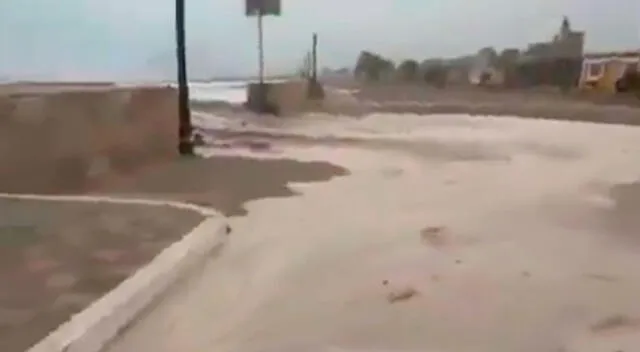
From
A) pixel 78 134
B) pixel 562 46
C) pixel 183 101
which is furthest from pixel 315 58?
pixel 78 134

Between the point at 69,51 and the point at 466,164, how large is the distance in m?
1.70

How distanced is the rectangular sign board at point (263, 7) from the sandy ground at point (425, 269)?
54.0 inches

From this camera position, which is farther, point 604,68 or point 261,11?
point 261,11

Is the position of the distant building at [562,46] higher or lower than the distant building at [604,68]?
higher

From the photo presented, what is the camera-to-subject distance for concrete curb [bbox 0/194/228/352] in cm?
114

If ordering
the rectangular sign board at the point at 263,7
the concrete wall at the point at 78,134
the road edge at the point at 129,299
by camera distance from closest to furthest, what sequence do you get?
the road edge at the point at 129,299
the concrete wall at the point at 78,134
the rectangular sign board at the point at 263,7

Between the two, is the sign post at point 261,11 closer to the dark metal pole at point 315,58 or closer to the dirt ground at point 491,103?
the dark metal pole at point 315,58

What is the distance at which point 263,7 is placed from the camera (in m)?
4.08

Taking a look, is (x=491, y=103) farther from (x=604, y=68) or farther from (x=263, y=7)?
(x=263, y=7)

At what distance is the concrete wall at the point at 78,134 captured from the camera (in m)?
2.17

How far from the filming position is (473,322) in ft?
4.38

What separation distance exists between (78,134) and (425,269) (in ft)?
4.04

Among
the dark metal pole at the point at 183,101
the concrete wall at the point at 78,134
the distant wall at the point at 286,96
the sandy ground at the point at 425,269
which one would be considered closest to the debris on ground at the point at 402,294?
the sandy ground at the point at 425,269

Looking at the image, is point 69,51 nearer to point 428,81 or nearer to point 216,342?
point 428,81
